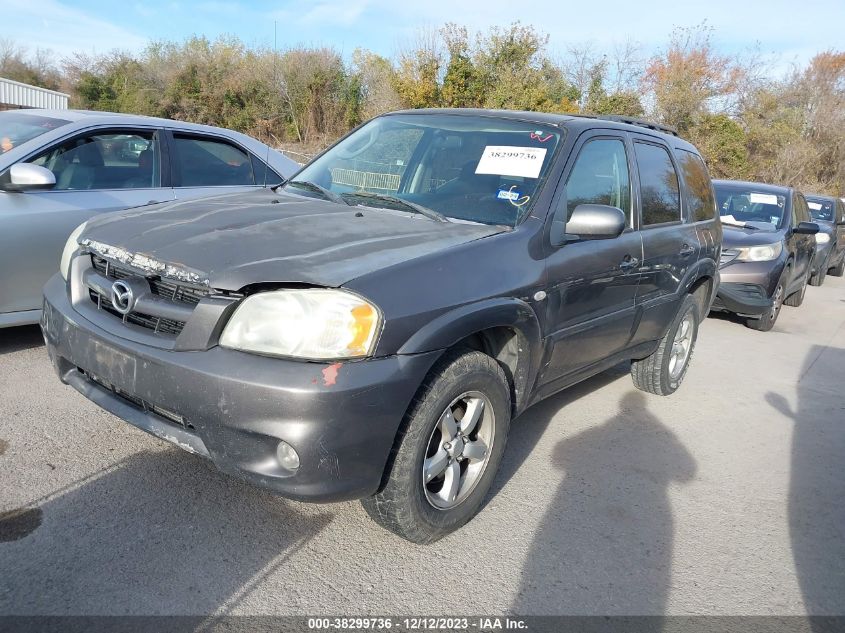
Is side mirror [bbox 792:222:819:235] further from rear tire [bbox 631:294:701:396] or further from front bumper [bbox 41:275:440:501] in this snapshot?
front bumper [bbox 41:275:440:501]

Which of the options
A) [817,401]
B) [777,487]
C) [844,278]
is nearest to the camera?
[777,487]

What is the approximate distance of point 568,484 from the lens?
358 cm

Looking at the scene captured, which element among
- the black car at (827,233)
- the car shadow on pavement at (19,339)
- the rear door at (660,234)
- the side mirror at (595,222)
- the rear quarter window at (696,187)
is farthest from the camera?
the black car at (827,233)

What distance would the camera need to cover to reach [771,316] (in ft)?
26.8

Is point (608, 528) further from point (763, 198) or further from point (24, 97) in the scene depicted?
point (24, 97)

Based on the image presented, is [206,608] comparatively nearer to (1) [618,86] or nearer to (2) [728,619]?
(2) [728,619]

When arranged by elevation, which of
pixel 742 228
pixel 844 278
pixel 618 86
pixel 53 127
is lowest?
pixel 844 278

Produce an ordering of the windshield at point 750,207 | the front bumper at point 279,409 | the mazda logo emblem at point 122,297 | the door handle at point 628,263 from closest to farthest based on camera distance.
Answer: the front bumper at point 279,409
the mazda logo emblem at point 122,297
the door handle at point 628,263
the windshield at point 750,207

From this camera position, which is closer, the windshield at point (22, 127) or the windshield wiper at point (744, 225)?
the windshield at point (22, 127)

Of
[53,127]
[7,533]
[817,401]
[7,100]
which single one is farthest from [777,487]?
[7,100]

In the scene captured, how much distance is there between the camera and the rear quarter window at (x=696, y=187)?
16.0 feet

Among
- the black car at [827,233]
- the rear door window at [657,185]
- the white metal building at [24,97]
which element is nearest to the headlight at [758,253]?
the rear door window at [657,185]

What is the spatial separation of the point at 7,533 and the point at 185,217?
1.47 meters

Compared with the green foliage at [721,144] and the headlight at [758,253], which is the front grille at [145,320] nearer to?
the headlight at [758,253]
